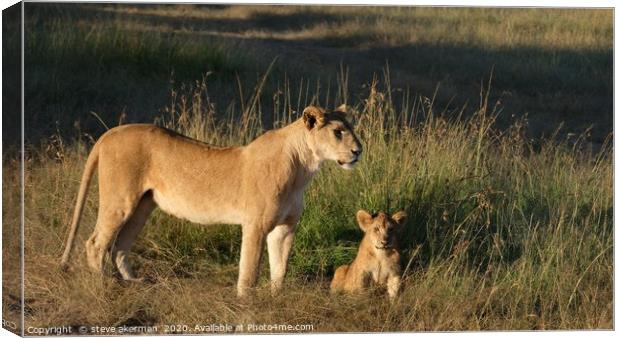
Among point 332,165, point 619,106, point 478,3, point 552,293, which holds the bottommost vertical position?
point 552,293

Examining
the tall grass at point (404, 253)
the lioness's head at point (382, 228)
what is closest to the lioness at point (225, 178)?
the tall grass at point (404, 253)

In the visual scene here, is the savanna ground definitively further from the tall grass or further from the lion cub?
the lion cub

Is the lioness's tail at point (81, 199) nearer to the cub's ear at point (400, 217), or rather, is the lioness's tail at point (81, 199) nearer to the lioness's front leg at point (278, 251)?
the lioness's front leg at point (278, 251)

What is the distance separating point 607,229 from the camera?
7730 mm

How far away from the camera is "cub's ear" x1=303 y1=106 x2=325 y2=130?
6.02m

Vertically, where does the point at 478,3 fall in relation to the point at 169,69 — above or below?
above

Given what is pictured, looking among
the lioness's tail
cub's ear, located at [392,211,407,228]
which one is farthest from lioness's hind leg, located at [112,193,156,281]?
cub's ear, located at [392,211,407,228]

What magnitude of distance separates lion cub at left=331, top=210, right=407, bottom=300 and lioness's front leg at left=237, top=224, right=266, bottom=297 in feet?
2.15

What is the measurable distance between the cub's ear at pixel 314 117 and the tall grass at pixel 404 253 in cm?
106

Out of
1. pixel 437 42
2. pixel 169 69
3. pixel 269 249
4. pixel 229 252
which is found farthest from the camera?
pixel 437 42

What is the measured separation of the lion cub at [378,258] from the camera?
6.55 m

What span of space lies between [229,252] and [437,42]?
39.2ft

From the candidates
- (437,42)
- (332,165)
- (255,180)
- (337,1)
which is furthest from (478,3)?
(437,42)

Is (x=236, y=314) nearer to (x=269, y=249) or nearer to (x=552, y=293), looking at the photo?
(x=269, y=249)
